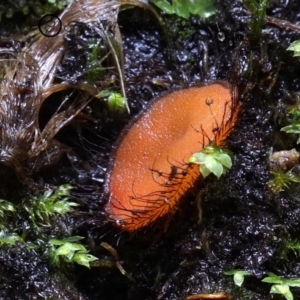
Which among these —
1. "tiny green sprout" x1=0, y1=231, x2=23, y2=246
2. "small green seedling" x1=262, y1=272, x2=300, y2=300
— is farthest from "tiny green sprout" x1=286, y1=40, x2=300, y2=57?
"tiny green sprout" x1=0, y1=231, x2=23, y2=246

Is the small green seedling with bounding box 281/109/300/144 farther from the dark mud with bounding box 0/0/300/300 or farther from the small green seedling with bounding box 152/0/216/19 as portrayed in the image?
the small green seedling with bounding box 152/0/216/19

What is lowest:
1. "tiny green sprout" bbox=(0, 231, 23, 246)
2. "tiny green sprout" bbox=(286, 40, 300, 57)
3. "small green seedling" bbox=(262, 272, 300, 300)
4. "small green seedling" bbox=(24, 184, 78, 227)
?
"small green seedling" bbox=(262, 272, 300, 300)

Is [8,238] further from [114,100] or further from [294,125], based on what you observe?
[294,125]

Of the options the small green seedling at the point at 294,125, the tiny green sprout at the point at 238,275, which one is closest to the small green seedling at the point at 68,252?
the tiny green sprout at the point at 238,275

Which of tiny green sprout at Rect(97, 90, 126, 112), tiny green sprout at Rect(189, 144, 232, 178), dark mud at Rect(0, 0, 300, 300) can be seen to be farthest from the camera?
tiny green sprout at Rect(97, 90, 126, 112)

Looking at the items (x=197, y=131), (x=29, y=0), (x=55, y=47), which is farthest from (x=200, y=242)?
(x=29, y=0)

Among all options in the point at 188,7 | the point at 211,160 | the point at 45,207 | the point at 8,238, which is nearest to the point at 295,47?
the point at 188,7
